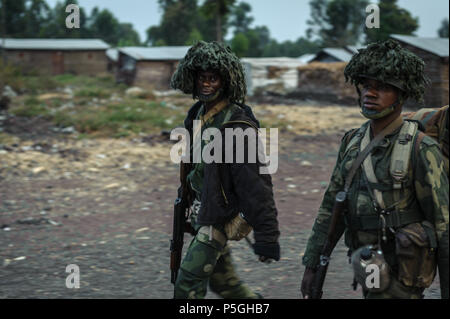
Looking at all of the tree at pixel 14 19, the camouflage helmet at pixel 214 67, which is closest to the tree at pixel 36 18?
the tree at pixel 14 19

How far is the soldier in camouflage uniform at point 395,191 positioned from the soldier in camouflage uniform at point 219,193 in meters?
0.47

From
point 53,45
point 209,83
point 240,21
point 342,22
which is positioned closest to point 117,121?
point 209,83

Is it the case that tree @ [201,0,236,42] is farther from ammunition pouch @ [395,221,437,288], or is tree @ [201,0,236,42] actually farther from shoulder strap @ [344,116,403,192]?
ammunition pouch @ [395,221,437,288]

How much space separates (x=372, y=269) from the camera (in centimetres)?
235

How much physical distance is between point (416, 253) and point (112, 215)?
4.93 meters

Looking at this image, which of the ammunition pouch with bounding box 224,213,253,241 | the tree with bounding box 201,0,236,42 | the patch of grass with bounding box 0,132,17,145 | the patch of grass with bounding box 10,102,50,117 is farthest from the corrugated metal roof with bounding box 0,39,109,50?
the ammunition pouch with bounding box 224,213,253,241

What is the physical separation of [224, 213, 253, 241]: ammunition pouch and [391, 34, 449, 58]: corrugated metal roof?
17177 millimetres

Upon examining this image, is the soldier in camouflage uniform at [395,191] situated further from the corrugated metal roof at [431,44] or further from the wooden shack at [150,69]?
the wooden shack at [150,69]

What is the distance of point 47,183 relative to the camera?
8.35 metres

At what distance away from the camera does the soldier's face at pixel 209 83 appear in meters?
3.01

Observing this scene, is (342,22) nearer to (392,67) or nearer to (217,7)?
(217,7)

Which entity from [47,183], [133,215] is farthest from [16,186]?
[133,215]

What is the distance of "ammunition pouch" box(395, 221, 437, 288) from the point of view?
88.7 inches

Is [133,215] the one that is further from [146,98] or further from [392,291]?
[146,98]
